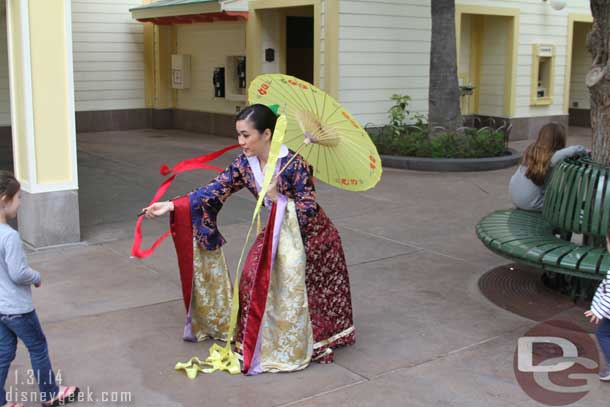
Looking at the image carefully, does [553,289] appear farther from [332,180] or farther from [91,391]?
[91,391]

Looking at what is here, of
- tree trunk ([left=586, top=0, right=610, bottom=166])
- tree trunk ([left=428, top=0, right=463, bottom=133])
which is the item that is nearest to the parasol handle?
tree trunk ([left=586, top=0, right=610, bottom=166])

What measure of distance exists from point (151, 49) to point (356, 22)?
6408mm

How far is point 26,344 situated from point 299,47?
13.3 m

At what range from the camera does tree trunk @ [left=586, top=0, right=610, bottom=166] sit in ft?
17.8

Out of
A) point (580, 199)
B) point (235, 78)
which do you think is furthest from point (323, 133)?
point (235, 78)

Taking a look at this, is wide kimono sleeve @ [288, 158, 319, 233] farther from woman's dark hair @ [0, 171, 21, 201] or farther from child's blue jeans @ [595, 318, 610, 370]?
child's blue jeans @ [595, 318, 610, 370]

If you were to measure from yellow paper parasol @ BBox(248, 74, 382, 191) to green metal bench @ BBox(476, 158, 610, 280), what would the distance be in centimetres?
134

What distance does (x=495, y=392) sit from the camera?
3.99 m

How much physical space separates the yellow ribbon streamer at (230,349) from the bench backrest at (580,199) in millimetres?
2431

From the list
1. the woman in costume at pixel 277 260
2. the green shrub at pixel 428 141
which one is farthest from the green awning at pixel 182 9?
the woman in costume at pixel 277 260

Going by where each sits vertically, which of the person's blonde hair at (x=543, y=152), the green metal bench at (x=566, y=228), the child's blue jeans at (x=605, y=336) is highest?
the person's blonde hair at (x=543, y=152)

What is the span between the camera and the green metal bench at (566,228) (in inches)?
188

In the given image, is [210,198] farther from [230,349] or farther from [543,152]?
[543,152]

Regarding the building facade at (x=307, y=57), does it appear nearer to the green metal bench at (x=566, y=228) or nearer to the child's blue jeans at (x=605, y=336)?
the green metal bench at (x=566, y=228)
